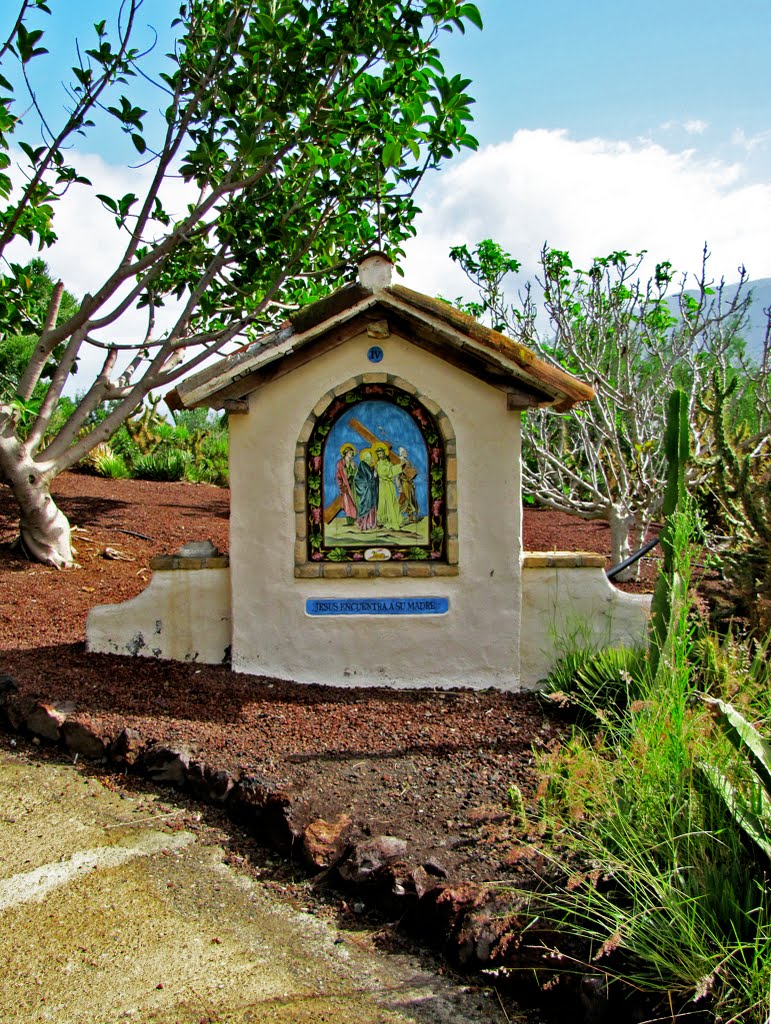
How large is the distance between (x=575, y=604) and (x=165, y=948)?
4206 mm

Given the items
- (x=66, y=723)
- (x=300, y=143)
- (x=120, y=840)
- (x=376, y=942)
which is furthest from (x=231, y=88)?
(x=376, y=942)

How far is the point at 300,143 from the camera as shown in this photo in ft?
29.7

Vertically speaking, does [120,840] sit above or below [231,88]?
below

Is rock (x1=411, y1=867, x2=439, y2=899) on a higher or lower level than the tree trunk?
lower

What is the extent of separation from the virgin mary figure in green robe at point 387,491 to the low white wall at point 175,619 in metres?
1.40

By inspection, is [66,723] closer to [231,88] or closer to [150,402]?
[231,88]

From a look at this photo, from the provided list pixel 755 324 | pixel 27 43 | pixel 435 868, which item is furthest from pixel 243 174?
pixel 755 324

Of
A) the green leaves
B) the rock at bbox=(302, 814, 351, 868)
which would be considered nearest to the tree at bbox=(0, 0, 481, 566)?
the green leaves

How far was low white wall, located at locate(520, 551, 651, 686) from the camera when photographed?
7.07m

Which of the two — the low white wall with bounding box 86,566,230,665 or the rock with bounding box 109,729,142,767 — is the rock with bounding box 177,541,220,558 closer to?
the low white wall with bounding box 86,566,230,665

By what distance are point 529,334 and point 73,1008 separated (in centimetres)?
886

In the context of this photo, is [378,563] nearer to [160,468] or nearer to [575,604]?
[575,604]

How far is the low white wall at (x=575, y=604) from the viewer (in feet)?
23.2

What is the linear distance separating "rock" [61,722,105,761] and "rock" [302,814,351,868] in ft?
6.43
